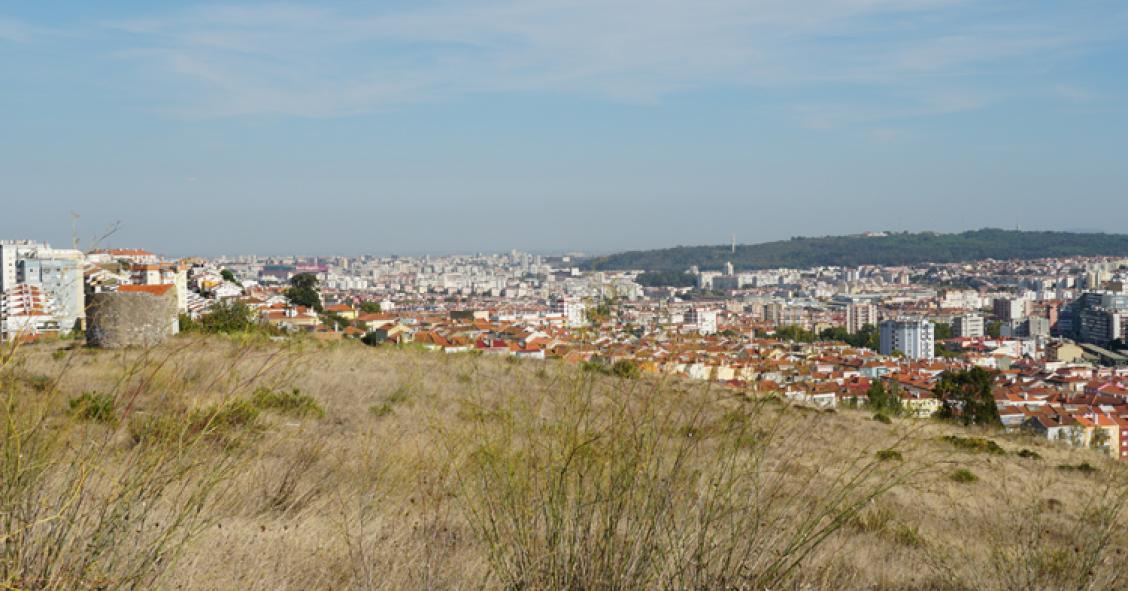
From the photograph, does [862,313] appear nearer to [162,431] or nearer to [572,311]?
[572,311]

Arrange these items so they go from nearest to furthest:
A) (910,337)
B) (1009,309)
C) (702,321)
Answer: (702,321), (910,337), (1009,309)

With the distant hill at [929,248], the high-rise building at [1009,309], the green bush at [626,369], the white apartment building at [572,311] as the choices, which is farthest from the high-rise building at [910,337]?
the distant hill at [929,248]

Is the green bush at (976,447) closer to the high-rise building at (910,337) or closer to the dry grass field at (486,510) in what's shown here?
the dry grass field at (486,510)

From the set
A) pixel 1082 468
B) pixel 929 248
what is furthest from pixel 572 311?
pixel 929 248

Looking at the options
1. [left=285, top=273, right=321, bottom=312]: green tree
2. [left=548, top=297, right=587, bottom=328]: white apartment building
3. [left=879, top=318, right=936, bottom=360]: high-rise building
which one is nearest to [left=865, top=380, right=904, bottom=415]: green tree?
[left=548, top=297, right=587, bottom=328]: white apartment building

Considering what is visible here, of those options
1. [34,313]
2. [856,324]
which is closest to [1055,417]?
[34,313]

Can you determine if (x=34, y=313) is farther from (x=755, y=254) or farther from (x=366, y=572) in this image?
(x=755, y=254)
